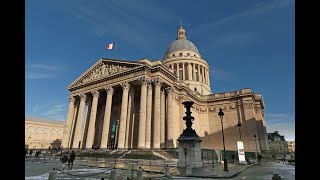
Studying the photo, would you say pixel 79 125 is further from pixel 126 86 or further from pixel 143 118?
pixel 143 118

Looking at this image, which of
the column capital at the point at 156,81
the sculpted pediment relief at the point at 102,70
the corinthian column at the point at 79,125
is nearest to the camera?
the column capital at the point at 156,81

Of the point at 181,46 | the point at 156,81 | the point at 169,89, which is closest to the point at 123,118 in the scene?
the point at 156,81

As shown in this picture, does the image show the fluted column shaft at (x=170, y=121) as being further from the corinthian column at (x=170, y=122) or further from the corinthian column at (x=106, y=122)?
the corinthian column at (x=106, y=122)

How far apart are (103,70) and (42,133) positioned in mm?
65722

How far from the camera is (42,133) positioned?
301 feet

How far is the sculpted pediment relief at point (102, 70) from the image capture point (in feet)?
130

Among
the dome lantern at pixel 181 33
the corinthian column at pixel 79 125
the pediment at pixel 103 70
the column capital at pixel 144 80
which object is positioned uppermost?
the dome lantern at pixel 181 33

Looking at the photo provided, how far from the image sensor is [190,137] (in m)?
17.3

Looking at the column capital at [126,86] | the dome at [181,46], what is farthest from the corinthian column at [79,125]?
the dome at [181,46]

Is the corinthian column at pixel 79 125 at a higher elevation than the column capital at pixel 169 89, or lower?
lower

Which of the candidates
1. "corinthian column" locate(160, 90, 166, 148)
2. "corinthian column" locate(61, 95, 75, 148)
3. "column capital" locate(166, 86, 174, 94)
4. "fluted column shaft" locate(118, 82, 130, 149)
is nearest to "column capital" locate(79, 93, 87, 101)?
"corinthian column" locate(61, 95, 75, 148)

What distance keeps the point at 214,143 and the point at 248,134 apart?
9048 millimetres
